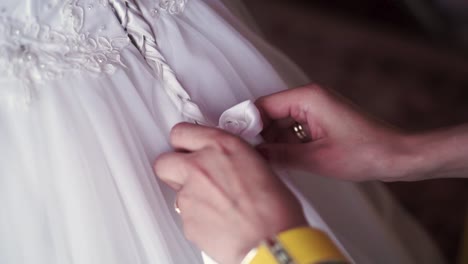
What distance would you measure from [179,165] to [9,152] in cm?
19

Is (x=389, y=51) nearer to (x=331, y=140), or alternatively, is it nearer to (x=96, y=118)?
(x=331, y=140)

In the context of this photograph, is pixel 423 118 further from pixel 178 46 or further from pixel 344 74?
pixel 178 46

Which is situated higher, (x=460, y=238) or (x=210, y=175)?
(x=210, y=175)

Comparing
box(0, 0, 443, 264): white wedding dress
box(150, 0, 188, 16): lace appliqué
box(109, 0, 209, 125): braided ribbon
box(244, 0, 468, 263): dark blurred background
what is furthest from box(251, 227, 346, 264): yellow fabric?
box(244, 0, 468, 263): dark blurred background

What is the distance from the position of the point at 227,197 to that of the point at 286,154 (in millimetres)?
155

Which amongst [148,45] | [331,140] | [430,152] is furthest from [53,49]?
[430,152]

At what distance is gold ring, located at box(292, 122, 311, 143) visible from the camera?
0.61m

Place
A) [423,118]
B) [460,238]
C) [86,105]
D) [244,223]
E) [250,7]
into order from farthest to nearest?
1. [250,7]
2. [423,118]
3. [460,238]
4. [86,105]
5. [244,223]

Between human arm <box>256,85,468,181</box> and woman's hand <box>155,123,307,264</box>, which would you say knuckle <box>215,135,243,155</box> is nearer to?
woman's hand <box>155,123,307,264</box>

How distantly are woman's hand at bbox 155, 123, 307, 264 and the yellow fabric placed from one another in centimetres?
2

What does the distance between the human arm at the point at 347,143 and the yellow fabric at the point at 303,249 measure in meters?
0.17

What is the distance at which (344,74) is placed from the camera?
1.43 m

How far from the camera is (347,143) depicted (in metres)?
0.59

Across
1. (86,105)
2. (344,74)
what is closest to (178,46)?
(86,105)
